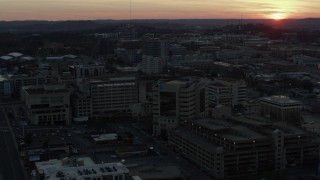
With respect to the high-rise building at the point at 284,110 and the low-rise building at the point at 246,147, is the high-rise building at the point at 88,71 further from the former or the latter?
the low-rise building at the point at 246,147

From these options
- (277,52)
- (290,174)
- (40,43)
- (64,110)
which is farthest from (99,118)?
(40,43)

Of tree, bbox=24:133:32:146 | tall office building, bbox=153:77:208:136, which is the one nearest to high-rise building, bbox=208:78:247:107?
tall office building, bbox=153:77:208:136

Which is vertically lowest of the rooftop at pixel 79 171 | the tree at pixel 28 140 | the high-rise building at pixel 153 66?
the tree at pixel 28 140

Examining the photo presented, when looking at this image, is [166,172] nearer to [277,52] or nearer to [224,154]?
[224,154]

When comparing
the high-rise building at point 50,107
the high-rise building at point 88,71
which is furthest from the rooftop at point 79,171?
the high-rise building at point 88,71

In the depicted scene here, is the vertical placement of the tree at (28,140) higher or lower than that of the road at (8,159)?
higher

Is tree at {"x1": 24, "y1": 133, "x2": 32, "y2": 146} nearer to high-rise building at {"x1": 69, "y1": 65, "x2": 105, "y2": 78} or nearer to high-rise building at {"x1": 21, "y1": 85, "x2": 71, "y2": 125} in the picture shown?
high-rise building at {"x1": 21, "y1": 85, "x2": 71, "y2": 125}

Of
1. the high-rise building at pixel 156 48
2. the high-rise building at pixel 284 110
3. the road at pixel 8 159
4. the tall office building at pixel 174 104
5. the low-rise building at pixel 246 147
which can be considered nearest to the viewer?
the low-rise building at pixel 246 147

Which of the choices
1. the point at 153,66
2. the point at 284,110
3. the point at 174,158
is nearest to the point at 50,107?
the point at 174,158
